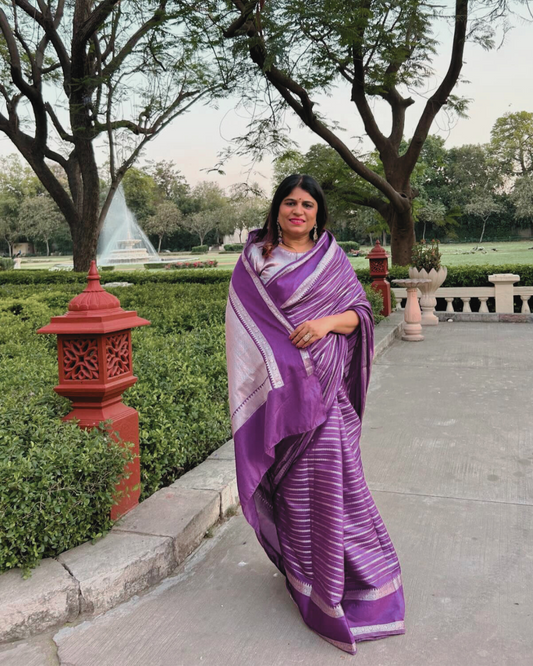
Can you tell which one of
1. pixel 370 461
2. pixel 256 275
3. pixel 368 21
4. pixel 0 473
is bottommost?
pixel 370 461

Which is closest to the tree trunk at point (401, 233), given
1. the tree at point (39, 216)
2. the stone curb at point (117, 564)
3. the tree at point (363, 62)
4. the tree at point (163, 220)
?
the tree at point (363, 62)

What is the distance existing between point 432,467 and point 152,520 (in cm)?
193

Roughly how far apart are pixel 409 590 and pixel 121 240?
50550mm

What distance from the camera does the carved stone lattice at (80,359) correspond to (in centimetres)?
261

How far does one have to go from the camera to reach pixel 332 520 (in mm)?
2021

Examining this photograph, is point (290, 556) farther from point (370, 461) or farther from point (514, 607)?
point (370, 461)

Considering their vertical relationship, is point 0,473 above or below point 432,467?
above

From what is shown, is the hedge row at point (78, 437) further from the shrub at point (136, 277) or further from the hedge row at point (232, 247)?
the hedge row at point (232, 247)

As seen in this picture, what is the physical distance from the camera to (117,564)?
89.8 inches

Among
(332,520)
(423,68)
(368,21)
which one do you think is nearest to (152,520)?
(332,520)

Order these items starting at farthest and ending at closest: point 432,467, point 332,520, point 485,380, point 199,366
A: point 485,380 → point 199,366 → point 432,467 → point 332,520

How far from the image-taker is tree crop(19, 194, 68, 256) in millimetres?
54188

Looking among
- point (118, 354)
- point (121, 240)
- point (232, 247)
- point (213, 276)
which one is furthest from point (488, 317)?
point (232, 247)

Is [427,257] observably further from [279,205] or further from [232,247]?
[232,247]
